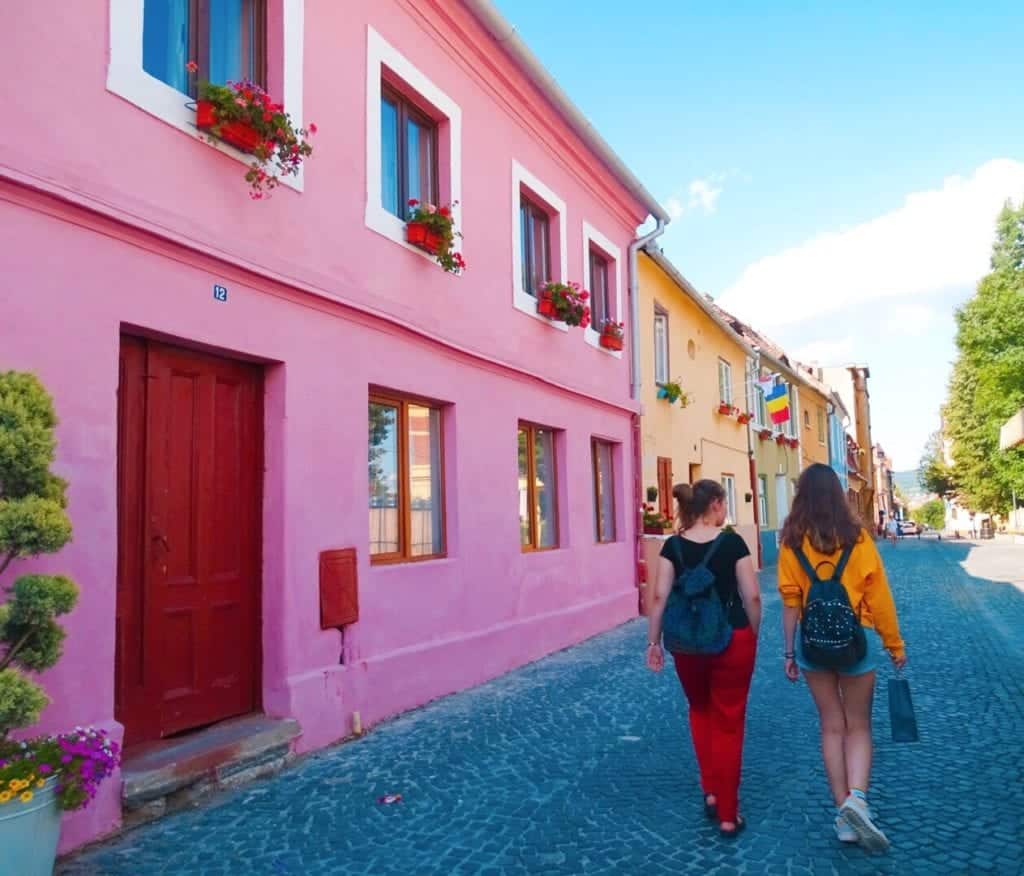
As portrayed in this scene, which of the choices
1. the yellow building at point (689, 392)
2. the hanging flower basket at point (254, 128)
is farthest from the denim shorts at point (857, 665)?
the yellow building at point (689, 392)

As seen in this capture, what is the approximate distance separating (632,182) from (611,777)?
8.72 m

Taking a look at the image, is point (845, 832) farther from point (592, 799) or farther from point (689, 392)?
point (689, 392)

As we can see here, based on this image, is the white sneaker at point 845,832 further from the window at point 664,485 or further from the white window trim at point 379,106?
the window at point 664,485

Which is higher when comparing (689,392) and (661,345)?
(661,345)

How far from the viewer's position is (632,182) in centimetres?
1166

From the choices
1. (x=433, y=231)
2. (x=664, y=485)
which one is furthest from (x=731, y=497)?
(x=433, y=231)

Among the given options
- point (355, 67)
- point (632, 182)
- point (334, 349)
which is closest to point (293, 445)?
point (334, 349)

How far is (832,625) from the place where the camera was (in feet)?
12.4

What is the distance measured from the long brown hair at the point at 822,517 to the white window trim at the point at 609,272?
6.90 metres

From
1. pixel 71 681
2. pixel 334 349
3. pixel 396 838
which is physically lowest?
pixel 396 838

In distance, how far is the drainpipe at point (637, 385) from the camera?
11984 millimetres

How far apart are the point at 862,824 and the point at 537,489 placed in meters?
6.15

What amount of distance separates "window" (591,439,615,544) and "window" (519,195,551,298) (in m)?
2.42

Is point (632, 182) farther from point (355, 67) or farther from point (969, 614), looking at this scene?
point (969, 614)
